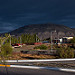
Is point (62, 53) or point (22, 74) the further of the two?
point (62, 53)

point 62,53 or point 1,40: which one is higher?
point 1,40

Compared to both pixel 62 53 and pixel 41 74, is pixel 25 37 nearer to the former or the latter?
→ pixel 62 53

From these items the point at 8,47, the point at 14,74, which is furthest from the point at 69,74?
the point at 8,47

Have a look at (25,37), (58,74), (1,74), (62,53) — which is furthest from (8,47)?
(25,37)

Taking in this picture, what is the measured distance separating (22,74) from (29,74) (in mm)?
478

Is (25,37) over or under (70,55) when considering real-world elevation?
over

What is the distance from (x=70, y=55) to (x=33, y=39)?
74085mm

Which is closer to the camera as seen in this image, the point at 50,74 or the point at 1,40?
the point at 50,74

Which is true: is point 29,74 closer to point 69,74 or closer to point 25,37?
point 69,74

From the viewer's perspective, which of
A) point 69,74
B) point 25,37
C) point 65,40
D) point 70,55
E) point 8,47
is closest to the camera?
point 69,74

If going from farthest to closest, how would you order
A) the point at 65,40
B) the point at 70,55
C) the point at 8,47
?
the point at 65,40, the point at 8,47, the point at 70,55

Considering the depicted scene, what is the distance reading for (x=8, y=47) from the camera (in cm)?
2078

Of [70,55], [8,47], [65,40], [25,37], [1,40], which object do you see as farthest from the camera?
[65,40]

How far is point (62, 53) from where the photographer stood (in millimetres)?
18594
